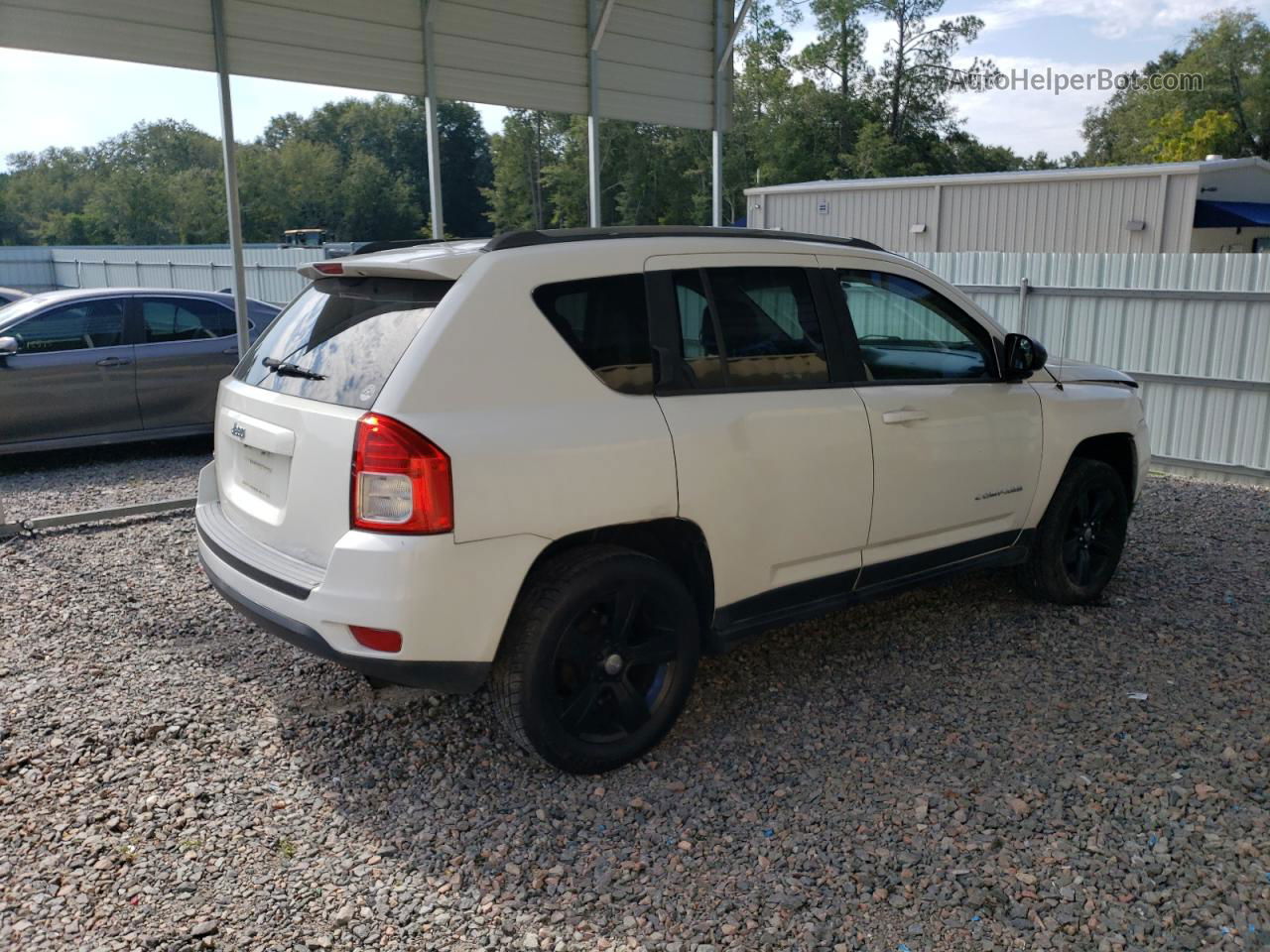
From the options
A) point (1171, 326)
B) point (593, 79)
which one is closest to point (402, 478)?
point (593, 79)

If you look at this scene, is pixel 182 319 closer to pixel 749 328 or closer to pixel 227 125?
pixel 227 125

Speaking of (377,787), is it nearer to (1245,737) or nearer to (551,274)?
(551,274)

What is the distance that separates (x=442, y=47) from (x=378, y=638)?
22.6 ft

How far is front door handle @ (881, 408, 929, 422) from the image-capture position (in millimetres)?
4500

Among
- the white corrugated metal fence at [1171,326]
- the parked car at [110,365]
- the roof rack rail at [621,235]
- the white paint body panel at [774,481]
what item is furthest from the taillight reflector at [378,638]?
the white corrugated metal fence at [1171,326]

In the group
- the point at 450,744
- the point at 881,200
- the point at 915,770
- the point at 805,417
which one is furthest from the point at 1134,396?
the point at 881,200

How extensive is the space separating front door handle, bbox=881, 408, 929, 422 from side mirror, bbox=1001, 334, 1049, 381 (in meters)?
0.69

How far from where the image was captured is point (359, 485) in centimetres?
337

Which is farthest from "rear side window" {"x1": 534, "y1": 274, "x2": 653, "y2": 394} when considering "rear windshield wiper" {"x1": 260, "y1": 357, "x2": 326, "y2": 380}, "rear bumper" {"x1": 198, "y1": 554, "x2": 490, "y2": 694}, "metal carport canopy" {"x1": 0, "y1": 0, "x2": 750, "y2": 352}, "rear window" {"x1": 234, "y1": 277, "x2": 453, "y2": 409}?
"metal carport canopy" {"x1": 0, "y1": 0, "x2": 750, "y2": 352}

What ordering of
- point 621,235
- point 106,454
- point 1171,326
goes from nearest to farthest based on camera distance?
point 621,235, point 1171,326, point 106,454

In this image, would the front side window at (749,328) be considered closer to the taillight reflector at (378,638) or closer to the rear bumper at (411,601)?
the rear bumper at (411,601)

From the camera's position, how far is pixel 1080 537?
18.5 ft

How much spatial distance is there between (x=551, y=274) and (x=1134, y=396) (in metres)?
3.66

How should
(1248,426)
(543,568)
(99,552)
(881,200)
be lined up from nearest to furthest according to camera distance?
(543,568), (99,552), (1248,426), (881,200)
